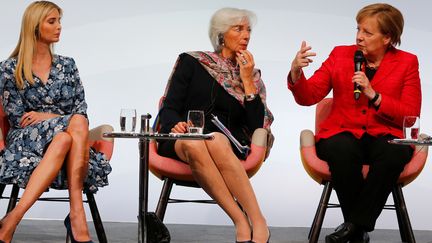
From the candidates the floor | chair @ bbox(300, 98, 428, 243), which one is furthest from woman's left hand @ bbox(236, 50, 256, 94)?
the floor

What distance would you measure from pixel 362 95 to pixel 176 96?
3.07 feet

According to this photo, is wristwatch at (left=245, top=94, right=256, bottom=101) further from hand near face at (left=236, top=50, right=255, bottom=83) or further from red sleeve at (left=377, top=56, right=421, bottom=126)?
red sleeve at (left=377, top=56, right=421, bottom=126)

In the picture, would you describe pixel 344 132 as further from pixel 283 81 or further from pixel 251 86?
pixel 283 81

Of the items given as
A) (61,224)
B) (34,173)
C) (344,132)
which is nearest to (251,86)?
(344,132)

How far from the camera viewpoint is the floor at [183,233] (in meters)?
4.72

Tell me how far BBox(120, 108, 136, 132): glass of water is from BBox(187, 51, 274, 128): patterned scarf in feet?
2.91

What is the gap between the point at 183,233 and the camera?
5109 mm

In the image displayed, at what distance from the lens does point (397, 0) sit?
5.79 m

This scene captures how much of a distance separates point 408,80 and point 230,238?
4.19ft

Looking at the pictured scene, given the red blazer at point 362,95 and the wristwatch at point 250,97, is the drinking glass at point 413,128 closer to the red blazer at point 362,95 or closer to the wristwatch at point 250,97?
the red blazer at point 362,95

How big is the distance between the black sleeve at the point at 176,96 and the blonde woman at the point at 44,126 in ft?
1.25

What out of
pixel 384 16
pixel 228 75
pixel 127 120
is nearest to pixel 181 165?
pixel 228 75

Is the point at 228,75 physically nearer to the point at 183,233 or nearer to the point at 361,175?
the point at 361,175

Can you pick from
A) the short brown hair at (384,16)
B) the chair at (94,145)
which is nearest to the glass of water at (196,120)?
the chair at (94,145)
